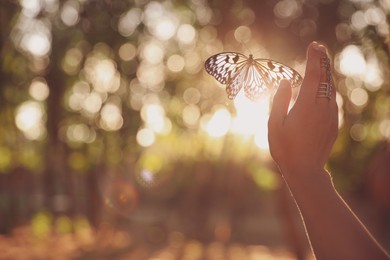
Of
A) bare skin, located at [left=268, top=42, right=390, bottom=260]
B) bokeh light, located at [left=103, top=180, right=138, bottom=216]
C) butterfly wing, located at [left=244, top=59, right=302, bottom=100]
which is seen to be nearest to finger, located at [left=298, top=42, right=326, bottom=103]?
bare skin, located at [left=268, top=42, right=390, bottom=260]

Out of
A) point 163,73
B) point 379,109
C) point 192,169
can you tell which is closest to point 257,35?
point 379,109

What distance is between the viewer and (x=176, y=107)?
75.4ft

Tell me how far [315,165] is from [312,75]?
1.00 feet

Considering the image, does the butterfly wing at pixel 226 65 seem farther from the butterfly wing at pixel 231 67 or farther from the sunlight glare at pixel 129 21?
the sunlight glare at pixel 129 21

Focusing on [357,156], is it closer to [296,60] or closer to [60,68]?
[60,68]

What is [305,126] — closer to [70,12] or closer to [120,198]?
[70,12]

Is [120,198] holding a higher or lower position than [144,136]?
lower

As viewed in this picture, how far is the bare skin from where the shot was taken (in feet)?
5.15

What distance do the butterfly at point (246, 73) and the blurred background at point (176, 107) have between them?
2.03ft

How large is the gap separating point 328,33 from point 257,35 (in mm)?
1806

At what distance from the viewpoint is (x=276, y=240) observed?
1108 inches

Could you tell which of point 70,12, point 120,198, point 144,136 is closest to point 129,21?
point 70,12

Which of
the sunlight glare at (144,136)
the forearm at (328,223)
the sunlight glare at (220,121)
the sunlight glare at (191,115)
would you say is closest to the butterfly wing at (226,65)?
the forearm at (328,223)

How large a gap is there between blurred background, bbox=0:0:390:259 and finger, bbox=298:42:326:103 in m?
0.69
